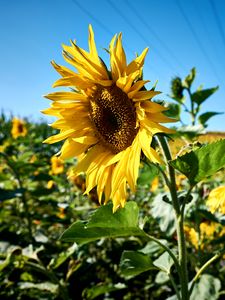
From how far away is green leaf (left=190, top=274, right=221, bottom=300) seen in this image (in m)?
1.83

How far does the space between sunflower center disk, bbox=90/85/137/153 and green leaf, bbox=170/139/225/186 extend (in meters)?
0.36

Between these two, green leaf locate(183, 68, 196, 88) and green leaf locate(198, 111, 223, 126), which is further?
green leaf locate(183, 68, 196, 88)

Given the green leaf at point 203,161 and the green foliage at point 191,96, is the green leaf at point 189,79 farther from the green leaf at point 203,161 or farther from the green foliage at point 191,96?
the green leaf at point 203,161

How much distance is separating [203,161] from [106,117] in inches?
23.4

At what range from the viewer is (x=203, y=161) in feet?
3.82

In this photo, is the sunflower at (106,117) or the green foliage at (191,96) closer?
the sunflower at (106,117)

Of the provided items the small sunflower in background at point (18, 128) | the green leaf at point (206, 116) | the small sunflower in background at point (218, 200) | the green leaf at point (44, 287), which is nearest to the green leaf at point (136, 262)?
the small sunflower in background at point (218, 200)

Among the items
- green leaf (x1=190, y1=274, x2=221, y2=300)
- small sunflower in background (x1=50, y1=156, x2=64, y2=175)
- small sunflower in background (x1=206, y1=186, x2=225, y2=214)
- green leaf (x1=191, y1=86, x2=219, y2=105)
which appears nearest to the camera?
small sunflower in background (x1=206, y1=186, x2=225, y2=214)

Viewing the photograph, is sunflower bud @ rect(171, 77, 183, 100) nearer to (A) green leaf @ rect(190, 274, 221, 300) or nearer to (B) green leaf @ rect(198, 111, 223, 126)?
(B) green leaf @ rect(198, 111, 223, 126)

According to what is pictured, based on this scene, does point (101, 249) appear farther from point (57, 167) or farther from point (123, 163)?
point (123, 163)

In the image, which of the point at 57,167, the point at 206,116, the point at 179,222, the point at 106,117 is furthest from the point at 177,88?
Result: the point at 57,167

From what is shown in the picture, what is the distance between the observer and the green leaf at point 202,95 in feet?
7.95

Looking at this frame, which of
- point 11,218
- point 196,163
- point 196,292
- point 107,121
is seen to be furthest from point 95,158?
point 11,218

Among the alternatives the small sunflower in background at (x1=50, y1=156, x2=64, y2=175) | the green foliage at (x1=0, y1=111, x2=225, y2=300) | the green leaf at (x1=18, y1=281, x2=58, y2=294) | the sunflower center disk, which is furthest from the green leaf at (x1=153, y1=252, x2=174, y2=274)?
the small sunflower in background at (x1=50, y1=156, x2=64, y2=175)
